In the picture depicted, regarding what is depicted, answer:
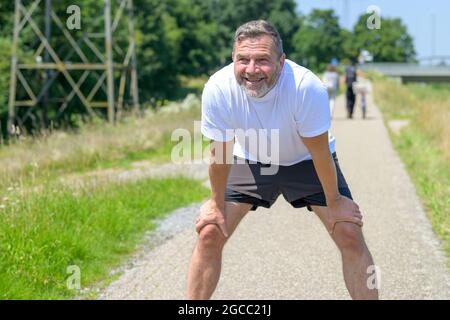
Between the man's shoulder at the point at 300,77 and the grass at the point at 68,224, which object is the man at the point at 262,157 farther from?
the grass at the point at 68,224

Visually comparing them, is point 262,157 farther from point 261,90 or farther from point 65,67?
point 65,67

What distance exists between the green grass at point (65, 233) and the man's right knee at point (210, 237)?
5.25 ft

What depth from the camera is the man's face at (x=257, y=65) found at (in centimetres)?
382

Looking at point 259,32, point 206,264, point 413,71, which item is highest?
point 259,32

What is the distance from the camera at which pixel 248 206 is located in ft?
14.5

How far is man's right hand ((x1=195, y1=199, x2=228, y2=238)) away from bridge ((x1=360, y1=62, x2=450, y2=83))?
9238 centimetres

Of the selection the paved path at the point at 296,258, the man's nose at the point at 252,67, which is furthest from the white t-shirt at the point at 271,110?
the paved path at the point at 296,258

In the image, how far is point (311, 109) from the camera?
385 centimetres

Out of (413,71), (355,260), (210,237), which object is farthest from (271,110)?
(413,71)

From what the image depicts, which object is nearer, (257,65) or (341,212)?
(257,65)

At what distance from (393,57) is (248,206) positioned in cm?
12163

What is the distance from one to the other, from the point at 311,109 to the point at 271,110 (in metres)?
0.22

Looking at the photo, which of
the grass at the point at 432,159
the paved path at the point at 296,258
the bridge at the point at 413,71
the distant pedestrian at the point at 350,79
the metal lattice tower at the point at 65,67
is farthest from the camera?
the bridge at the point at 413,71

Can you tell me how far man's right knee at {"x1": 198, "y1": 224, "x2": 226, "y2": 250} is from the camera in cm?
413
